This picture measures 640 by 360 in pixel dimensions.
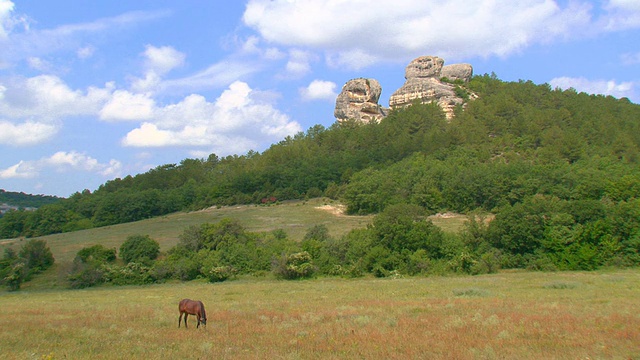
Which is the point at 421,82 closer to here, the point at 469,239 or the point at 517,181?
the point at 517,181

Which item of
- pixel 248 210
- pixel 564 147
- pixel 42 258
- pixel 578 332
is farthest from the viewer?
pixel 248 210

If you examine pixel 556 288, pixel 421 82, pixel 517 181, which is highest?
pixel 421 82

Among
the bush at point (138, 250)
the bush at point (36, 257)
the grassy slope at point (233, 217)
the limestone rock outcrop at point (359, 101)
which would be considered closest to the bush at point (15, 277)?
the grassy slope at point (233, 217)

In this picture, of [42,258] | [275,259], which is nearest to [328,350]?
[275,259]

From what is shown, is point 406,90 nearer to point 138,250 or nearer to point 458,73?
point 458,73

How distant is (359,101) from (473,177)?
262 feet

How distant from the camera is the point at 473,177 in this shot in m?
76.9

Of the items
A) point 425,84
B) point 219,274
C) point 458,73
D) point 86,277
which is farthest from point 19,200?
point 219,274

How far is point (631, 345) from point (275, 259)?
113 feet

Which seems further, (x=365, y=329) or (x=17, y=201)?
(x=17, y=201)

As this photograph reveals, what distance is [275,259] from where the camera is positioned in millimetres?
42812

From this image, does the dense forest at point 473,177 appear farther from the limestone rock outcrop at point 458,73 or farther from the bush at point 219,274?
the limestone rock outcrop at point 458,73

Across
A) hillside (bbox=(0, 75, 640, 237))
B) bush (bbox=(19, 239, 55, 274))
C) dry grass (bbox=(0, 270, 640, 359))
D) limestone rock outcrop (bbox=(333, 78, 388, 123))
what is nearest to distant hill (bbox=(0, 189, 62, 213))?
hillside (bbox=(0, 75, 640, 237))

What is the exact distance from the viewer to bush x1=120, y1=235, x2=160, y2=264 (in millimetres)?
49812
